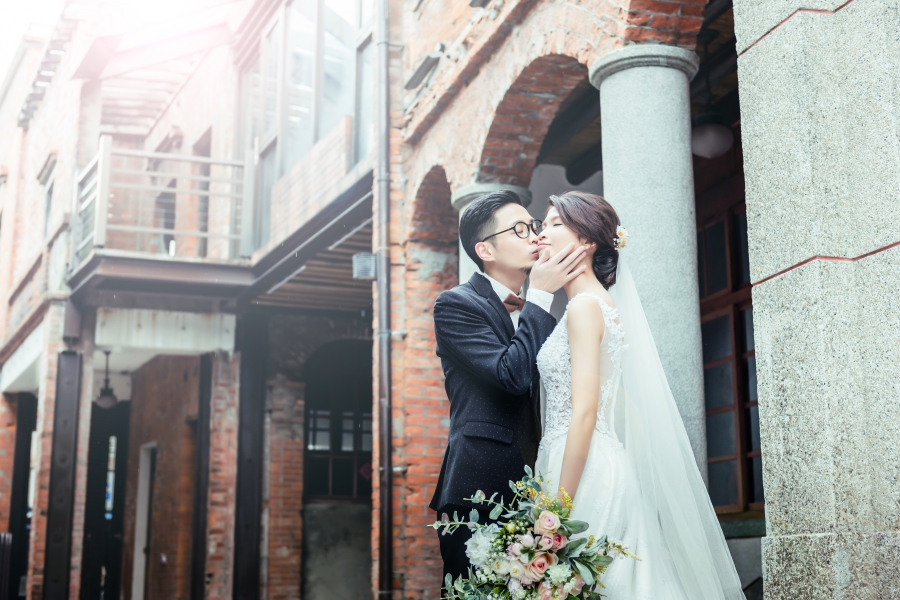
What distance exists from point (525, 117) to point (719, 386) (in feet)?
8.56

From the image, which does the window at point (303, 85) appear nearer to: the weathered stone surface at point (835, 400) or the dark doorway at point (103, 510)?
the weathered stone surface at point (835, 400)

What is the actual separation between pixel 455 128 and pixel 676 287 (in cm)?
338

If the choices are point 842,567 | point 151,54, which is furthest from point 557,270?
point 151,54

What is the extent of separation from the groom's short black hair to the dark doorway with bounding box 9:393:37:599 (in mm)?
13293

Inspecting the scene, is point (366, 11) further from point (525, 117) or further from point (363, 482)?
point (363, 482)

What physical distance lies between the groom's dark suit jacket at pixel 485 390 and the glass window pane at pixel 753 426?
14.4ft

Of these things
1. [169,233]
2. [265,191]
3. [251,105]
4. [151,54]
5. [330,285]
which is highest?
[151,54]

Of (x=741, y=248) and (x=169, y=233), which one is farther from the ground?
(x=169, y=233)

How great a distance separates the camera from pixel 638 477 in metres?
3.22

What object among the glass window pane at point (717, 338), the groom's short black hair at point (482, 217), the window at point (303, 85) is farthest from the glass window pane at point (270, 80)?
the groom's short black hair at point (482, 217)

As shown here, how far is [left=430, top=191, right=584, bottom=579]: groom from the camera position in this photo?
314cm

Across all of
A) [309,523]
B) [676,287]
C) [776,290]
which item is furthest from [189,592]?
[776,290]

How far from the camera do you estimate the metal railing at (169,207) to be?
1140 centimetres

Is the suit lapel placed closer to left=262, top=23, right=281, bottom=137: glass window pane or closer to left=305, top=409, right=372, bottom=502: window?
left=262, top=23, right=281, bottom=137: glass window pane
